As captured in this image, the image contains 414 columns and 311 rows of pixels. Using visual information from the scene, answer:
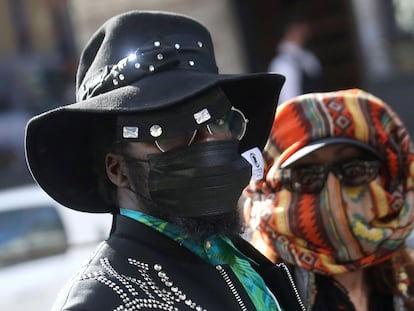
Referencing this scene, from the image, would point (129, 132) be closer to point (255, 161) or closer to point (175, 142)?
point (175, 142)

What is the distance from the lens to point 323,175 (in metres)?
2.91

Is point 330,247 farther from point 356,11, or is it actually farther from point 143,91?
point 356,11

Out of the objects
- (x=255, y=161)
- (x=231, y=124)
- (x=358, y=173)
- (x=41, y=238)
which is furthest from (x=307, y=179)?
(x=41, y=238)

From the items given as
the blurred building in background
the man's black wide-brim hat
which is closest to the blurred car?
the blurred building in background

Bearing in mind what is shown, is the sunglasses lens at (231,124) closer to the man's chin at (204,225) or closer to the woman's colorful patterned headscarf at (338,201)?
the man's chin at (204,225)

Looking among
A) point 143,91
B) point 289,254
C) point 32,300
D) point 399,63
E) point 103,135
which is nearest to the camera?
point 143,91

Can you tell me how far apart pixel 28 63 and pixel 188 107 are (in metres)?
7.16

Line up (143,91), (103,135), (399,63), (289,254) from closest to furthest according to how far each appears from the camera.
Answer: (143,91) → (103,135) → (289,254) → (399,63)

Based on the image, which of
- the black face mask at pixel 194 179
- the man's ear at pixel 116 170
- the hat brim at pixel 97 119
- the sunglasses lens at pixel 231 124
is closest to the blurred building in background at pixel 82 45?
the hat brim at pixel 97 119

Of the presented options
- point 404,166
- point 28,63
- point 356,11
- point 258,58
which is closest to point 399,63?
point 356,11

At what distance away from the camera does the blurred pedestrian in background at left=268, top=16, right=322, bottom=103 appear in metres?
6.98

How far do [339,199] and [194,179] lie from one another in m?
0.89

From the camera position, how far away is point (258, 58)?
366 inches

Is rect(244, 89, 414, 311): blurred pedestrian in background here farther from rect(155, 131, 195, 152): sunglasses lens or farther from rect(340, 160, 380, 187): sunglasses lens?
rect(155, 131, 195, 152): sunglasses lens
